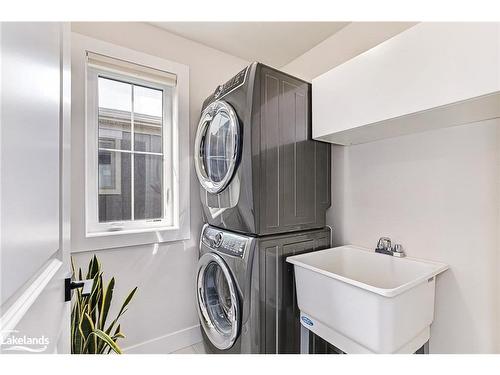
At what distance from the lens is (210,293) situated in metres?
1.76

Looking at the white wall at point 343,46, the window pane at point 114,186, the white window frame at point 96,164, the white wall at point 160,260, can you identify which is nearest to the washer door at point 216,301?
the white wall at point 160,260

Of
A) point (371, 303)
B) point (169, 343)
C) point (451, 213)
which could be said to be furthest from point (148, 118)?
point (451, 213)

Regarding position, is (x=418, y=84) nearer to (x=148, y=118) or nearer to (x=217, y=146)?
(x=217, y=146)

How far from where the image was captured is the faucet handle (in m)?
1.44

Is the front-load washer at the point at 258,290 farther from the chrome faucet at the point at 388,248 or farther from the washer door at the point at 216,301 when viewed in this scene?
the chrome faucet at the point at 388,248

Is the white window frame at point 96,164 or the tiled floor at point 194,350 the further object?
the tiled floor at point 194,350

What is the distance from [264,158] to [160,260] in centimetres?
113

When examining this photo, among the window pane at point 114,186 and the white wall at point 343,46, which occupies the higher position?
the white wall at point 343,46

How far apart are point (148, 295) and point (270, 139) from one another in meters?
1.41

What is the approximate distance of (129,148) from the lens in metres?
1.79

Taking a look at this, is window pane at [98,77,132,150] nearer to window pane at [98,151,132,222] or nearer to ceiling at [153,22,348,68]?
window pane at [98,151,132,222]

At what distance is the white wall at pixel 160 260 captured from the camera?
164 centimetres

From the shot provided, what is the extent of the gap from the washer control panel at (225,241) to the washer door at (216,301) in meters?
0.07
